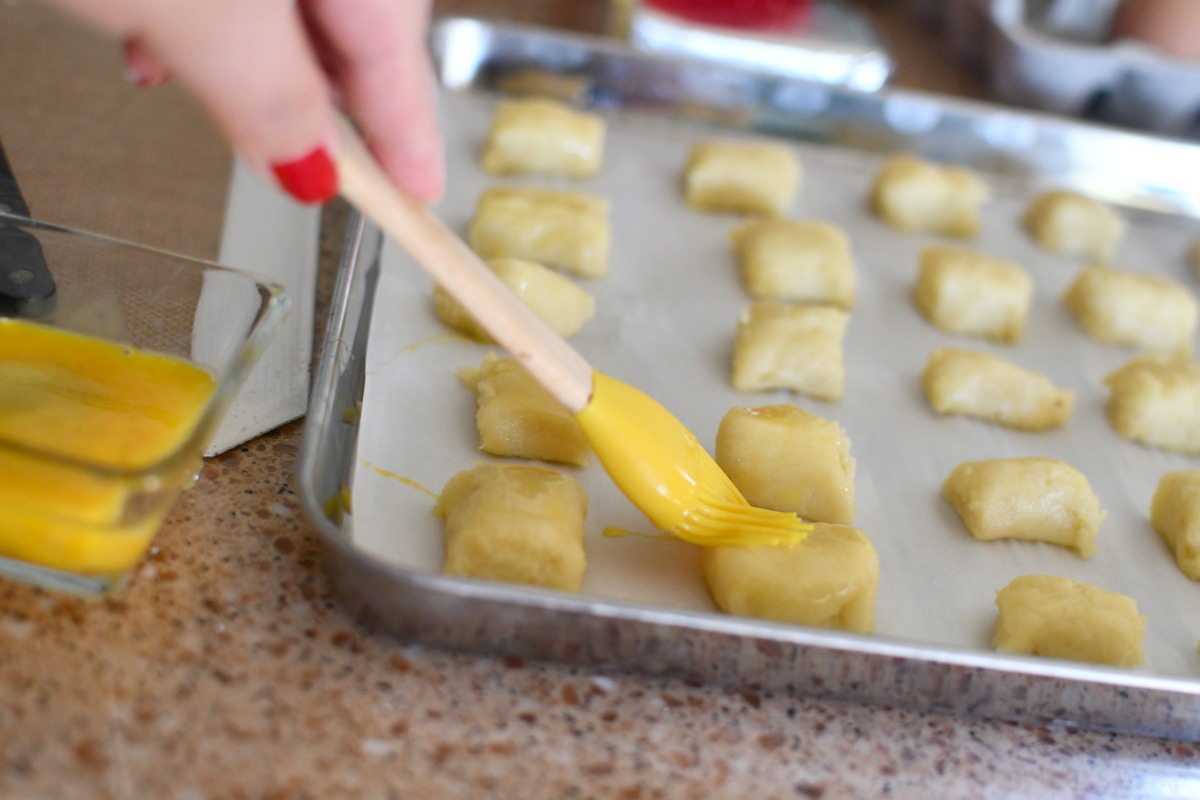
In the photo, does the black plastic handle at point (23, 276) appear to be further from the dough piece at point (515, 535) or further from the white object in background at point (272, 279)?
the dough piece at point (515, 535)

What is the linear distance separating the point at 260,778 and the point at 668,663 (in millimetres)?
370

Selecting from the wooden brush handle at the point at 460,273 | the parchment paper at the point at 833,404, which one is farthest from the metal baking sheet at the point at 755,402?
the wooden brush handle at the point at 460,273

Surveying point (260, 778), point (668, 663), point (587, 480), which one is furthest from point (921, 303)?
point (260, 778)

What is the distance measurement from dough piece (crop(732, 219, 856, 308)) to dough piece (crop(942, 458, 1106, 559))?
0.42 m

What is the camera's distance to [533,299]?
139 cm

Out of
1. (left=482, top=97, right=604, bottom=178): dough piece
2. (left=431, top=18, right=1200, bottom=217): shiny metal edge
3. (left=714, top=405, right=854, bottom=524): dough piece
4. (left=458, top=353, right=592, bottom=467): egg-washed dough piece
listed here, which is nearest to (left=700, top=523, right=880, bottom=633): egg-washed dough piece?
(left=714, top=405, right=854, bottom=524): dough piece

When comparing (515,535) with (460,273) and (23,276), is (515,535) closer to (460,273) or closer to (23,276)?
(460,273)

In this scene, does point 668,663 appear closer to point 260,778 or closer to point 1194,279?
point 260,778

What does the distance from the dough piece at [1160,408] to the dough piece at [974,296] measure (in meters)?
0.19

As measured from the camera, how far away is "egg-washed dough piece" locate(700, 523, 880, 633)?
106 cm

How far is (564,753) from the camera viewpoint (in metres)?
0.95

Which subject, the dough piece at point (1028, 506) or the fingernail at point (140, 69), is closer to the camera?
the fingernail at point (140, 69)

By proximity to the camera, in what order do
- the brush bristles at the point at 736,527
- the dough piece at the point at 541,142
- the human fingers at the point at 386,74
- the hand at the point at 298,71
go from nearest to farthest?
the hand at the point at 298,71, the human fingers at the point at 386,74, the brush bristles at the point at 736,527, the dough piece at the point at 541,142

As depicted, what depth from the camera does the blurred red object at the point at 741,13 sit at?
223 cm
